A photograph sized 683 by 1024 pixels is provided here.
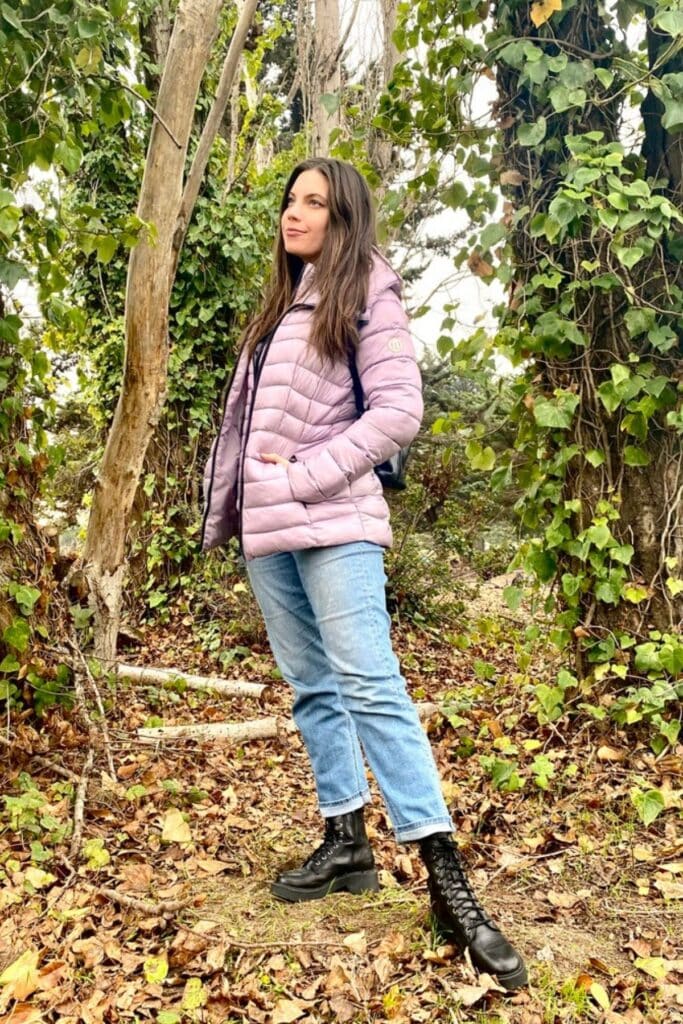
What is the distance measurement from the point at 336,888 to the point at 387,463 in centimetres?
137

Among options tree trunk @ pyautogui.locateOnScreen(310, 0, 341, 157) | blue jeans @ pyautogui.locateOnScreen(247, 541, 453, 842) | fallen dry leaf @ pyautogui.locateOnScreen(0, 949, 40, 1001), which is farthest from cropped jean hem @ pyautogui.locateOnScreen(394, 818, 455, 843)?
tree trunk @ pyautogui.locateOnScreen(310, 0, 341, 157)

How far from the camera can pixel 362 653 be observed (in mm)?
2359

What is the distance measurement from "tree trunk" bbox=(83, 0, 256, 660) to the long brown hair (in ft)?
7.08

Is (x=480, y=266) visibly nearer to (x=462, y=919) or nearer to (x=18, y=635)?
(x=18, y=635)

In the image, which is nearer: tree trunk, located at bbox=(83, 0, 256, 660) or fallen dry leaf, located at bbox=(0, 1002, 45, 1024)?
fallen dry leaf, located at bbox=(0, 1002, 45, 1024)

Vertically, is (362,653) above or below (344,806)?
above

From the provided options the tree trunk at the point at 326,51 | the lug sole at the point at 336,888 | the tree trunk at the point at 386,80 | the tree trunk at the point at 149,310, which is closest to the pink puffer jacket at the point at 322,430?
the lug sole at the point at 336,888

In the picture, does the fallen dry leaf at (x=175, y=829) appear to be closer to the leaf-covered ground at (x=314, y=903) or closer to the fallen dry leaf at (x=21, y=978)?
the leaf-covered ground at (x=314, y=903)

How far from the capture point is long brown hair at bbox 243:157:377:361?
7.91ft

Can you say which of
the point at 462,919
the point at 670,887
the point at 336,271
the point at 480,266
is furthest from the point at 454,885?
the point at 480,266

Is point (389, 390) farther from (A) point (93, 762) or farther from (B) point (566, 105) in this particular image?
(A) point (93, 762)

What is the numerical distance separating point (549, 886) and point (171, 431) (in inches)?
223

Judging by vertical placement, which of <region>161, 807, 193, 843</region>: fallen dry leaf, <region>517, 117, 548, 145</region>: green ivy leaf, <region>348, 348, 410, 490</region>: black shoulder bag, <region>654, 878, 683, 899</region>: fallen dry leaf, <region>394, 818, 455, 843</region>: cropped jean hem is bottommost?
<region>654, 878, 683, 899</region>: fallen dry leaf

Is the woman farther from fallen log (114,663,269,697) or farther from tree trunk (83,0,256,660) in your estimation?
fallen log (114,663,269,697)
